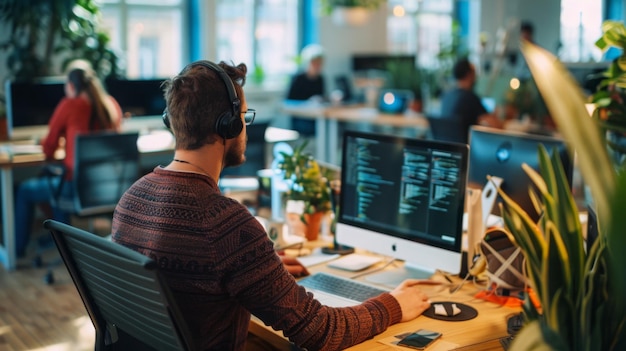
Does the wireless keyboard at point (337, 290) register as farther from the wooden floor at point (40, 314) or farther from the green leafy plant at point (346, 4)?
the green leafy plant at point (346, 4)

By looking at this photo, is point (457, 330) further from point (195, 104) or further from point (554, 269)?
point (195, 104)

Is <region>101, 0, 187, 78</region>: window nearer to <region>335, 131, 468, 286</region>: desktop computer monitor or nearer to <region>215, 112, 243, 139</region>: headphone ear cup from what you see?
<region>335, 131, 468, 286</region>: desktop computer monitor

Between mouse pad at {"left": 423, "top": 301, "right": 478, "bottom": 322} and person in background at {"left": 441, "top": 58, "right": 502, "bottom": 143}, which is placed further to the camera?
person in background at {"left": 441, "top": 58, "right": 502, "bottom": 143}

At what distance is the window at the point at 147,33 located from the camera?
7.73 metres

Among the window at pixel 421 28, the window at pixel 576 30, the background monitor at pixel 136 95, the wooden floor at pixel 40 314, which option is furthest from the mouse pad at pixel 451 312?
the window at pixel 576 30

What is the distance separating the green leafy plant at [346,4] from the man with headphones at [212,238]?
23.1 feet

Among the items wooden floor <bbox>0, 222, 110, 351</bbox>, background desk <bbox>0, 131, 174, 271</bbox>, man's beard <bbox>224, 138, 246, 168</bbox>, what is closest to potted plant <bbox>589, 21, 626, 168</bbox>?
man's beard <bbox>224, 138, 246, 168</bbox>

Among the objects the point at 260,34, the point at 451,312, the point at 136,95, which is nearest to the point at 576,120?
the point at 451,312

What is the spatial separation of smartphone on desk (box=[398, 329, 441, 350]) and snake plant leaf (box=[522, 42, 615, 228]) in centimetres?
94

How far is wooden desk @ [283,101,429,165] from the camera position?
23.9ft

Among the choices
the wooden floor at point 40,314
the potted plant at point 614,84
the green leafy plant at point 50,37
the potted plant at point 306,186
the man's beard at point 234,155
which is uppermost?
the green leafy plant at point 50,37

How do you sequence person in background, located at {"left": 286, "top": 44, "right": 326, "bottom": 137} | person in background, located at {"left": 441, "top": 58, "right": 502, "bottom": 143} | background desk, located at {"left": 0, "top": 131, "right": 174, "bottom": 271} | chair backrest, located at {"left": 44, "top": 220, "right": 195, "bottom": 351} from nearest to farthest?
1. chair backrest, located at {"left": 44, "top": 220, "right": 195, "bottom": 351}
2. background desk, located at {"left": 0, "top": 131, "right": 174, "bottom": 271}
3. person in background, located at {"left": 441, "top": 58, "right": 502, "bottom": 143}
4. person in background, located at {"left": 286, "top": 44, "right": 326, "bottom": 137}

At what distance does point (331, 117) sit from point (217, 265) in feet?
19.9

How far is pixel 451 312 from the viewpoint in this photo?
6.94 ft
